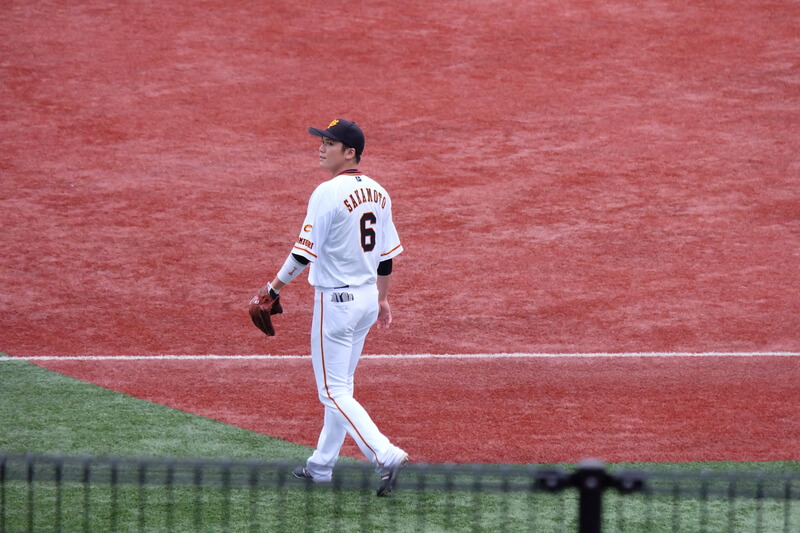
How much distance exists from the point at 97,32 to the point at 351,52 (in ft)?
13.1

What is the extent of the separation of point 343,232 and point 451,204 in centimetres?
672

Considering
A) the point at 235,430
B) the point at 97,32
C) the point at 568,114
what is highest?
the point at 97,32

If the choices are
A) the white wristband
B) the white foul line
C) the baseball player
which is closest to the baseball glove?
the baseball player

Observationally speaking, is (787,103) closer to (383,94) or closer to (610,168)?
(610,168)

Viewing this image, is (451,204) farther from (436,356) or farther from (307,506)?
(307,506)

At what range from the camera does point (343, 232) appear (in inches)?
207

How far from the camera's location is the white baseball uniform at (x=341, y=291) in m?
5.20

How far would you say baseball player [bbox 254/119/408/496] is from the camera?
17.1 ft

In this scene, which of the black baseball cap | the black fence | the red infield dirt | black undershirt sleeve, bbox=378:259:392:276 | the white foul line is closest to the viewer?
the black fence

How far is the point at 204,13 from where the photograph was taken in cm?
1673

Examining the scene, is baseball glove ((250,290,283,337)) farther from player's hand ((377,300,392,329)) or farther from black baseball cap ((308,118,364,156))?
black baseball cap ((308,118,364,156))

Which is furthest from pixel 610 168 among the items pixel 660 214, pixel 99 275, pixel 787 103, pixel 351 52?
pixel 99 275

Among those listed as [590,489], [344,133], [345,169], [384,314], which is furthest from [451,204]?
[590,489]

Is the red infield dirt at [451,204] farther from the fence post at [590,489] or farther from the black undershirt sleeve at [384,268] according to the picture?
the fence post at [590,489]
